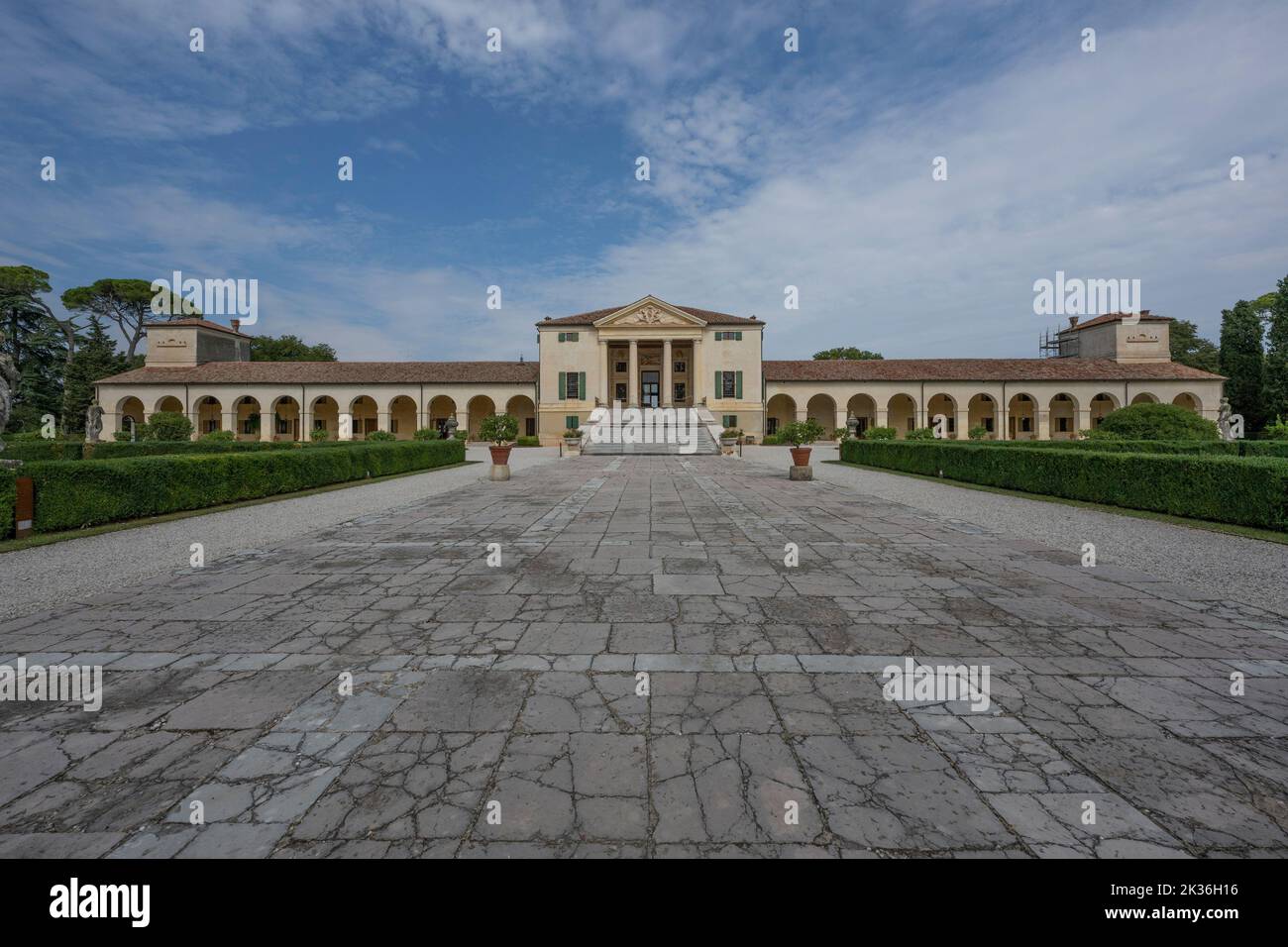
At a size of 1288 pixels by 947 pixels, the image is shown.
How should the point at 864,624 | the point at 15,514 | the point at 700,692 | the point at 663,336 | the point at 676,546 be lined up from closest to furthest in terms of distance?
1. the point at 700,692
2. the point at 864,624
3. the point at 676,546
4. the point at 15,514
5. the point at 663,336

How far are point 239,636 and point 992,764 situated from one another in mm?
4916

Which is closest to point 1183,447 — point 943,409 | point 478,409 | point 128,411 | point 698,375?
point 943,409

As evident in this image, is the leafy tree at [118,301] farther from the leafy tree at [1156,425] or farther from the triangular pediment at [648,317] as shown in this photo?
the leafy tree at [1156,425]

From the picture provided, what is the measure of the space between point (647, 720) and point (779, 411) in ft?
159

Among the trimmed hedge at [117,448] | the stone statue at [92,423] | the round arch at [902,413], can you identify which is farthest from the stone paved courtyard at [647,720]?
the round arch at [902,413]

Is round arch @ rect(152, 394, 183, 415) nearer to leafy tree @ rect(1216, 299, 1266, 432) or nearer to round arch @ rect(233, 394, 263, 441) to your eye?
round arch @ rect(233, 394, 263, 441)

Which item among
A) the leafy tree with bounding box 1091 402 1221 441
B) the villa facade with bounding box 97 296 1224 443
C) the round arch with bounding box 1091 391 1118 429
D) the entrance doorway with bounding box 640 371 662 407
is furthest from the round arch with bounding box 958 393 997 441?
the entrance doorway with bounding box 640 371 662 407

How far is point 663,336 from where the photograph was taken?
44.9 m

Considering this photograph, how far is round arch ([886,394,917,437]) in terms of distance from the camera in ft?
155

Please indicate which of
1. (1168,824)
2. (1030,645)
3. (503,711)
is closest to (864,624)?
(1030,645)

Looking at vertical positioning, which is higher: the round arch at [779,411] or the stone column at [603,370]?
the stone column at [603,370]

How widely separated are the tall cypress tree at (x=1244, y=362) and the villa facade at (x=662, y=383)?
288 cm

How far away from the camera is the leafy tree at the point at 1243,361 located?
3966 centimetres

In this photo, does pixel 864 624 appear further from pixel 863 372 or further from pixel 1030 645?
pixel 863 372
